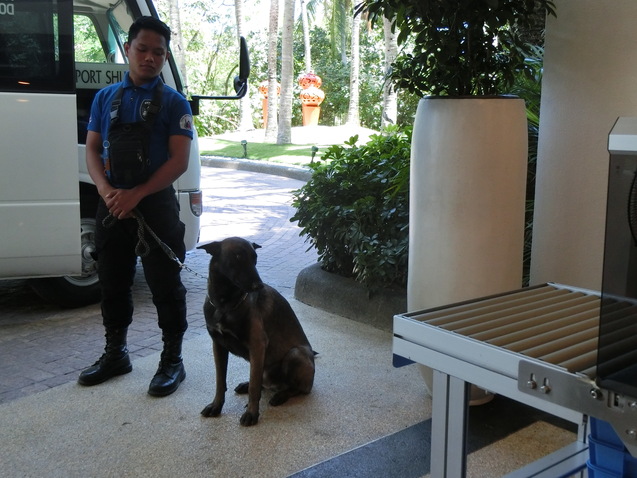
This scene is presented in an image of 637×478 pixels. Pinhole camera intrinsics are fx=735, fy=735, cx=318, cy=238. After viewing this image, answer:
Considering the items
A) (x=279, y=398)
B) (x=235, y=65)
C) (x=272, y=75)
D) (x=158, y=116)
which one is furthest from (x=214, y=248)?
(x=235, y=65)

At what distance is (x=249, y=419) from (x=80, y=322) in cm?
267

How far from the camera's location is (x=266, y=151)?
21766 millimetres

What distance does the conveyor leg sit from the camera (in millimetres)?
1911

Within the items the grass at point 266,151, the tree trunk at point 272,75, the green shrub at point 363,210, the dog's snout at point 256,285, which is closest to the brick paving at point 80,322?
the green shrub at point 363,210

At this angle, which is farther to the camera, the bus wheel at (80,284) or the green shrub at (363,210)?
the bus wheel at (80,284)

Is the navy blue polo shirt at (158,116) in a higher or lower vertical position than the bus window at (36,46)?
lower

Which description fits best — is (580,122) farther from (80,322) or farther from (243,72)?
(80,322)

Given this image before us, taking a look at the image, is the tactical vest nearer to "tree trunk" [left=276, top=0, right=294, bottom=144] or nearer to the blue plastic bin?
the blue plastic bin

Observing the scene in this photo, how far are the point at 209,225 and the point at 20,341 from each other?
5401mm

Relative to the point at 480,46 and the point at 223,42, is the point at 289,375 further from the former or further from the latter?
the point at 223,42

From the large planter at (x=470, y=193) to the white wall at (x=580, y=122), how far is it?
0.74 ft

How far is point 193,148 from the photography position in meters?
6.33

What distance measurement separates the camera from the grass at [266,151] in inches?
777

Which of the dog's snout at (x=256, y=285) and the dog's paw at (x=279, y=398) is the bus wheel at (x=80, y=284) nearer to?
the dog's paw at (x=279, y=398)
